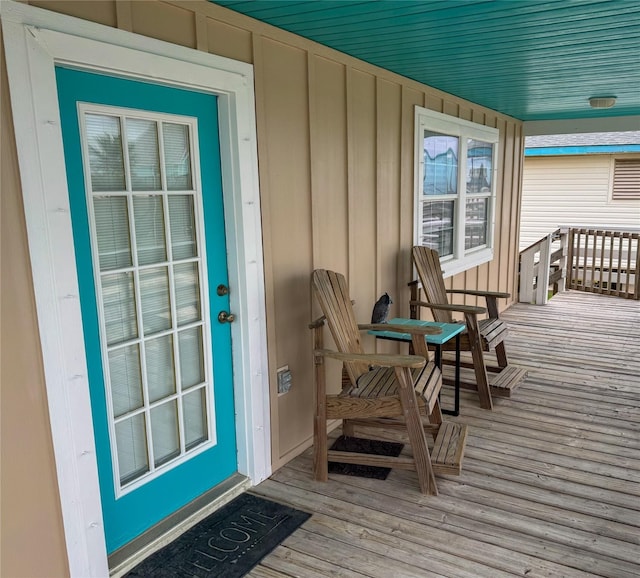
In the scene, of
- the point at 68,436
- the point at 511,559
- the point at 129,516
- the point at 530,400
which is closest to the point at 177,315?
the point at 68,436

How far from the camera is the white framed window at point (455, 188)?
438 centimetres

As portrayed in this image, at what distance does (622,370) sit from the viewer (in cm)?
450

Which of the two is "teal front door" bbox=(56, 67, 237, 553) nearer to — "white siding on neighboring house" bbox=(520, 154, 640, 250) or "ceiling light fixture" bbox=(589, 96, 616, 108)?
"ceiling light fixture" bbox=(589, 96, 616, 108)

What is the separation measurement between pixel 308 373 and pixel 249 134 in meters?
1.41

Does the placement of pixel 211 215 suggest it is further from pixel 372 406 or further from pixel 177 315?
pixel 372 406

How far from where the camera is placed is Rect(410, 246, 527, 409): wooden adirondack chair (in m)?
3.74

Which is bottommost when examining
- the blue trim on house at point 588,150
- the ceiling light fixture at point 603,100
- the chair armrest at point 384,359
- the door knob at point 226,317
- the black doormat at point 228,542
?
the black doormat at point 228,542

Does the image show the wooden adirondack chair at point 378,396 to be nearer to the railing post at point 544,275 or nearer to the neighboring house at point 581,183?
the railing post at point 544,275

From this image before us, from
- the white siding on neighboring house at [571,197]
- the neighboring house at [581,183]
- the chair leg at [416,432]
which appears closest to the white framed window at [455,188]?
the chair leg at [416,432]

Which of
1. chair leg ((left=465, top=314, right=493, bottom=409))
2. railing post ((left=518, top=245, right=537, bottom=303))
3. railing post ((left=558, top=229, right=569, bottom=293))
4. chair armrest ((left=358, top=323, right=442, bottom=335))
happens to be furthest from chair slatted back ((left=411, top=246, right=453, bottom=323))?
railing post ((left=558, top=229, right=569, bottom=293))

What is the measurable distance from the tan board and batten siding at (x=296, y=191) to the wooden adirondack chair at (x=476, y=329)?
0.19 m

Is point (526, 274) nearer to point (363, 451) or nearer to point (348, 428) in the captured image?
point (348, 428)

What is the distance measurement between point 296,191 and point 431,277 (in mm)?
1600

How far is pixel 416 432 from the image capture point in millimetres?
2643
